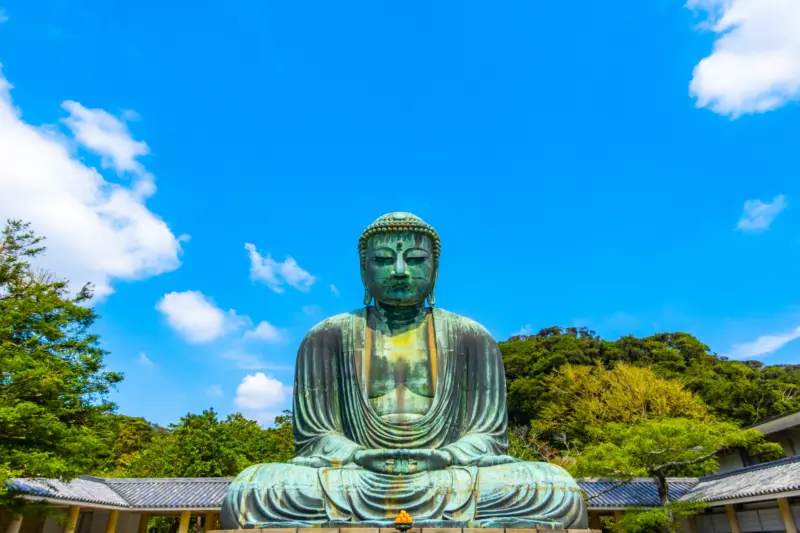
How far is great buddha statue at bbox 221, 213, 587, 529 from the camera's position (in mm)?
4992

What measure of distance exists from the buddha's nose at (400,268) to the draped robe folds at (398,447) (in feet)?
2.61

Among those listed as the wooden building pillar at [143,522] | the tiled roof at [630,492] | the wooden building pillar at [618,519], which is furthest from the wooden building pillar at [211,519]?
the wooden building pillar at [618,519]

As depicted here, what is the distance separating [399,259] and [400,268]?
0.13 meters

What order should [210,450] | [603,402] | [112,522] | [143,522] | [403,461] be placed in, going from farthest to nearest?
1. [603,402]
2. [210,450]
3. [143,522]
4. [112,522]
5. [403,461]

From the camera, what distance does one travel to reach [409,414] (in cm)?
633

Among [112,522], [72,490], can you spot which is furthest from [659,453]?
[112,522]

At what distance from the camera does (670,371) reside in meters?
35.4

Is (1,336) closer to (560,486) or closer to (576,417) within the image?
(560,486)

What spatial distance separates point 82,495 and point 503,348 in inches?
1324

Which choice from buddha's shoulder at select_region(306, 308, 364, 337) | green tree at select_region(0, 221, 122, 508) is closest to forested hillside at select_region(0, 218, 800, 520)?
green tree at select_region(0, 221, 122, 508)

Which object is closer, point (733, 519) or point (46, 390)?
point (46, 390)

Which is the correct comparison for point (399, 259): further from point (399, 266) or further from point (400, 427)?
point (400, 427)

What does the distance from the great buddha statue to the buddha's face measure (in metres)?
0.01

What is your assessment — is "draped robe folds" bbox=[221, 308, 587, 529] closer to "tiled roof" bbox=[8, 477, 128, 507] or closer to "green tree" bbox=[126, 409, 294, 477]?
"tiled roof" bbox=[8, 477, 128, 507]
